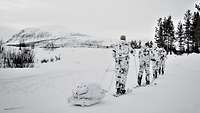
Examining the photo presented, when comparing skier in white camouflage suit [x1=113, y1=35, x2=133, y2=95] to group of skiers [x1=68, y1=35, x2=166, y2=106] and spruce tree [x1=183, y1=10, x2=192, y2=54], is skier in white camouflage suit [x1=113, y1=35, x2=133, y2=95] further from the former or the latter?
spruce tree [x1=183, y1=10, x2=192, y2=54]

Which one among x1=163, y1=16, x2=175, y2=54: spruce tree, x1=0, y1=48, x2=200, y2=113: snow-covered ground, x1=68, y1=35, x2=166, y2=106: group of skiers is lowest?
x1=0, y1=48, x2=200, y2=113: snow-covered ground

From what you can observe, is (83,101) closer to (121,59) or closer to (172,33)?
(121,59)

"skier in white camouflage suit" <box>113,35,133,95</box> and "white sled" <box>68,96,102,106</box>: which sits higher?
"skier in white camouflage suit" <box>113,35,133,95</box>

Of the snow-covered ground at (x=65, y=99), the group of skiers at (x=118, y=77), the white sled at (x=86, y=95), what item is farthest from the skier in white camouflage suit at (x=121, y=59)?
the white sled at (x=86, y=95)

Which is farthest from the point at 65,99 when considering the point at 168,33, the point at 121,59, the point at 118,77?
the point at 168,33

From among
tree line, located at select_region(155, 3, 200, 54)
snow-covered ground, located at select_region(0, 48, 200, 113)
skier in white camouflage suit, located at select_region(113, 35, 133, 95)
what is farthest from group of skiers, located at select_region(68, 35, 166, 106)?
tree line, located at select_region(155, 3, 200, 54)

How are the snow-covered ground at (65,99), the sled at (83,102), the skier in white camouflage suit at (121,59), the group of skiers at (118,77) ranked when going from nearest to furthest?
the snow-covered ground at (65,99) → the sled at (83,102) → the group of skiers at (118,77) → the skier in white camouflage suit at (121,59)

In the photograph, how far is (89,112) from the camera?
8758 millimetres

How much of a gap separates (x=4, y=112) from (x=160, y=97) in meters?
6.55

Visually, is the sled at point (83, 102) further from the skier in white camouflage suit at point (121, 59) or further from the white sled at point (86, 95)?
the skier in white camouflage suit at point (121, 59)

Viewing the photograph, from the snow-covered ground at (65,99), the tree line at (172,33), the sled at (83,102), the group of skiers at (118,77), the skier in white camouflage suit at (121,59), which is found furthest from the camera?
the tree line at (172,33)

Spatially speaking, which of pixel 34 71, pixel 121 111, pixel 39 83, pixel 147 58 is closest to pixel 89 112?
pixel 121 111

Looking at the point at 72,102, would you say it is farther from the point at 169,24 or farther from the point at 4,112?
the point at 169,24

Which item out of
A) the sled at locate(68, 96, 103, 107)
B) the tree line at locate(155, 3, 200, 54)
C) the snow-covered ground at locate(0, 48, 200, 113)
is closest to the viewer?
the snow-covered ground at locate(0, 48, 200, 113)
